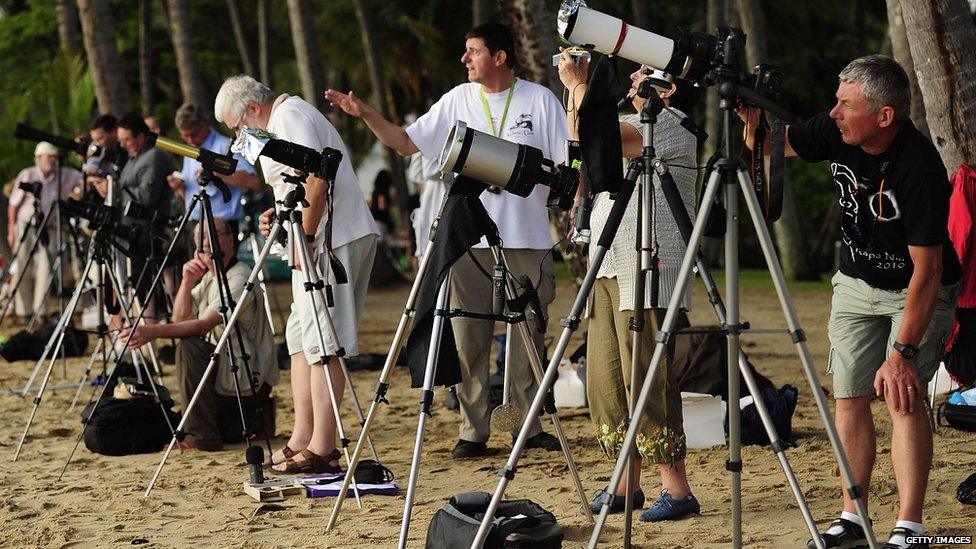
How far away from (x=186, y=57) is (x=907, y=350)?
13537 millimetres

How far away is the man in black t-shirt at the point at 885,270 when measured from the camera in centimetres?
434

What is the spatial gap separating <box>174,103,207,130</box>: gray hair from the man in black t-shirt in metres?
5.85

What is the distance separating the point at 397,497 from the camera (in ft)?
19.6

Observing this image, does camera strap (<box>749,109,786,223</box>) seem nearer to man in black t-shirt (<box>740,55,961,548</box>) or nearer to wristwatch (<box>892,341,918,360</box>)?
man in black t-shirt (<box>740,55,961,548</box>)

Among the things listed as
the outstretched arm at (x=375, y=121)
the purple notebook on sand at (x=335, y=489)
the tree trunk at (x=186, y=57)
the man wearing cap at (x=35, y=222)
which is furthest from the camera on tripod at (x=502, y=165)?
the tree trunk at (x=186, y=57)

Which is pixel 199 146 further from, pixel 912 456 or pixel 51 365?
pixel 912 456

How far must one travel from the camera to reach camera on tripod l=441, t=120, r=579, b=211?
Result: 484 cm

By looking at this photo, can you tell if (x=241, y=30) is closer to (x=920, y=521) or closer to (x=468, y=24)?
(x=468, y=24)

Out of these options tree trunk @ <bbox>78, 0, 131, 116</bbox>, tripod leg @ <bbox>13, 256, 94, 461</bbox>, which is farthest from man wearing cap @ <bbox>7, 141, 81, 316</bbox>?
tripod leg @ <bbox>13, 256, 94, 461</bbox>

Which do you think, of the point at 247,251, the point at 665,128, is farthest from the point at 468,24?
the point at 665,128

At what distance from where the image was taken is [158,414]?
24.5 feet

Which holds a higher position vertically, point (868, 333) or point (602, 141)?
point (602, 141)

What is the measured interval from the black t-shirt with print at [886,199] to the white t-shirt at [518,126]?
6.86 feet

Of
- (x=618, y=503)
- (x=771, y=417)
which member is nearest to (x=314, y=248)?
(x=618, y=503)
